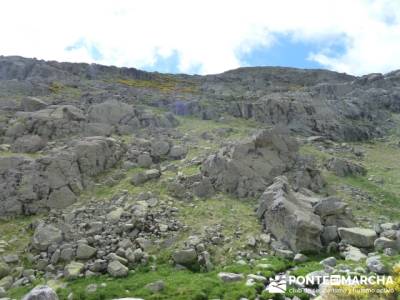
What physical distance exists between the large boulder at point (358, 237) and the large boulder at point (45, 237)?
1518 cm

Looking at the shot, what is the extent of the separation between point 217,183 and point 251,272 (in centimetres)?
1052

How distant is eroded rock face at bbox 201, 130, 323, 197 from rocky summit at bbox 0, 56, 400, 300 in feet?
0.29

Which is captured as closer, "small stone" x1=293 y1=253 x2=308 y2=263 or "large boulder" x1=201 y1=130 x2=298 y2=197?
"small stone" x1=293 y1=253 x2=308 y2=263

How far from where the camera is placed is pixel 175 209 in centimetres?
2634

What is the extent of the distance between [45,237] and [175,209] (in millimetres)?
7404

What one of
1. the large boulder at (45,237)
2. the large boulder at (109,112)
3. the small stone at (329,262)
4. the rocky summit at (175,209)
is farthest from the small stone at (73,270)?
the large boulder at (109,112)

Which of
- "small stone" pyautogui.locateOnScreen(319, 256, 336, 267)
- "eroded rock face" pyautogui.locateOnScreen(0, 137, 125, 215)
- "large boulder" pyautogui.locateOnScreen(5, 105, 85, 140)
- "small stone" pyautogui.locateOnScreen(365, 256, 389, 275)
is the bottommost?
"small stone" pyautogui.locateOnScreen(319, 256, 336, 267)

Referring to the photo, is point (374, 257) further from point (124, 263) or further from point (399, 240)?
point (124, 263)

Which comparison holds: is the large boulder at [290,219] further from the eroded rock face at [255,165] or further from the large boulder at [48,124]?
the large boulder at [48,124]

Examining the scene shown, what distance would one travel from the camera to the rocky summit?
20.0 metres

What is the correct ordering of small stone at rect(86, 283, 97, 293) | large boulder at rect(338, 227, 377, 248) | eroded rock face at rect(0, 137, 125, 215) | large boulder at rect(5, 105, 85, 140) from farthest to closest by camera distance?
1. large boulder at rect(5, 105, 85, 140)
2. eroded rock face at rect(0, 137, 125, 215)
3. large boulder at rect(338, 227, 377, 248)
4. small stone at rect(86, 283, 97, 293)

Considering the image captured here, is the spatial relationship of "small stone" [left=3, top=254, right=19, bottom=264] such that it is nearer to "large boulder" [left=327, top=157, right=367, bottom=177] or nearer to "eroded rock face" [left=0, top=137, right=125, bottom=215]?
"eroded rock face" [left=0, top=137, right=125, bottom=215]

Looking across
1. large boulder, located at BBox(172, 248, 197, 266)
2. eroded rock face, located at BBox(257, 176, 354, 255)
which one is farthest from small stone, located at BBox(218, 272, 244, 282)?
eroded rock face, located at BBox(257, 176, 354, 255)

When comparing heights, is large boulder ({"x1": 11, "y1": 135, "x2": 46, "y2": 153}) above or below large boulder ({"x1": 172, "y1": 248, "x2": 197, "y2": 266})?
above
